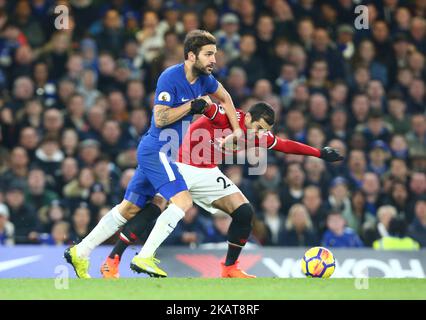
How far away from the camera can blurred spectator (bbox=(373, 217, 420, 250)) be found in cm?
1327

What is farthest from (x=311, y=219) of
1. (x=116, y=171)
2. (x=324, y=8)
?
(x=324, y=8)

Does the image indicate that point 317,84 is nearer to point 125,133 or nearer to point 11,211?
point 125,133

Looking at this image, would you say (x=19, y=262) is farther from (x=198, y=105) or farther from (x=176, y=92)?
(x=198, y=105)

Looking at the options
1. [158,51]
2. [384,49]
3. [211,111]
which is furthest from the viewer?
[384,49]

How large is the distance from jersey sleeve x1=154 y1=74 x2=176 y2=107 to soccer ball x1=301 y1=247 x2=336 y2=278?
187cm

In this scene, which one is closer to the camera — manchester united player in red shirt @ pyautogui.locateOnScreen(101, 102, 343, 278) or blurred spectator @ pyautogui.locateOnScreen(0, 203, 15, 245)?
manchester united player in red shirt @ pyautogui.locateOnScreen(101, 102, 343, 278)

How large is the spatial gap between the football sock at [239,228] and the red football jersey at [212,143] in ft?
1.61

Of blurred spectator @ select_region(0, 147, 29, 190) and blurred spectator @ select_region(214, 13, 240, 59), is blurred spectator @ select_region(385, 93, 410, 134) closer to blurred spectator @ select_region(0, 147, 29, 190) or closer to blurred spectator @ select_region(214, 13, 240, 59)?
blurred spectator @ select_region(214, 13, 240, 59)

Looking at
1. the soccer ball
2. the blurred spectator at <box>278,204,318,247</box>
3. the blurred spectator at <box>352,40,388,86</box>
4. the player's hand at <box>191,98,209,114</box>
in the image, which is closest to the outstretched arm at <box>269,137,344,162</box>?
the soccer ball

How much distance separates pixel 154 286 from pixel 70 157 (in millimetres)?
5517

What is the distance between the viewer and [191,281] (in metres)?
9.09

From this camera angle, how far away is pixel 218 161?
32.7ft

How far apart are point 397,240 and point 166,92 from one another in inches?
199
